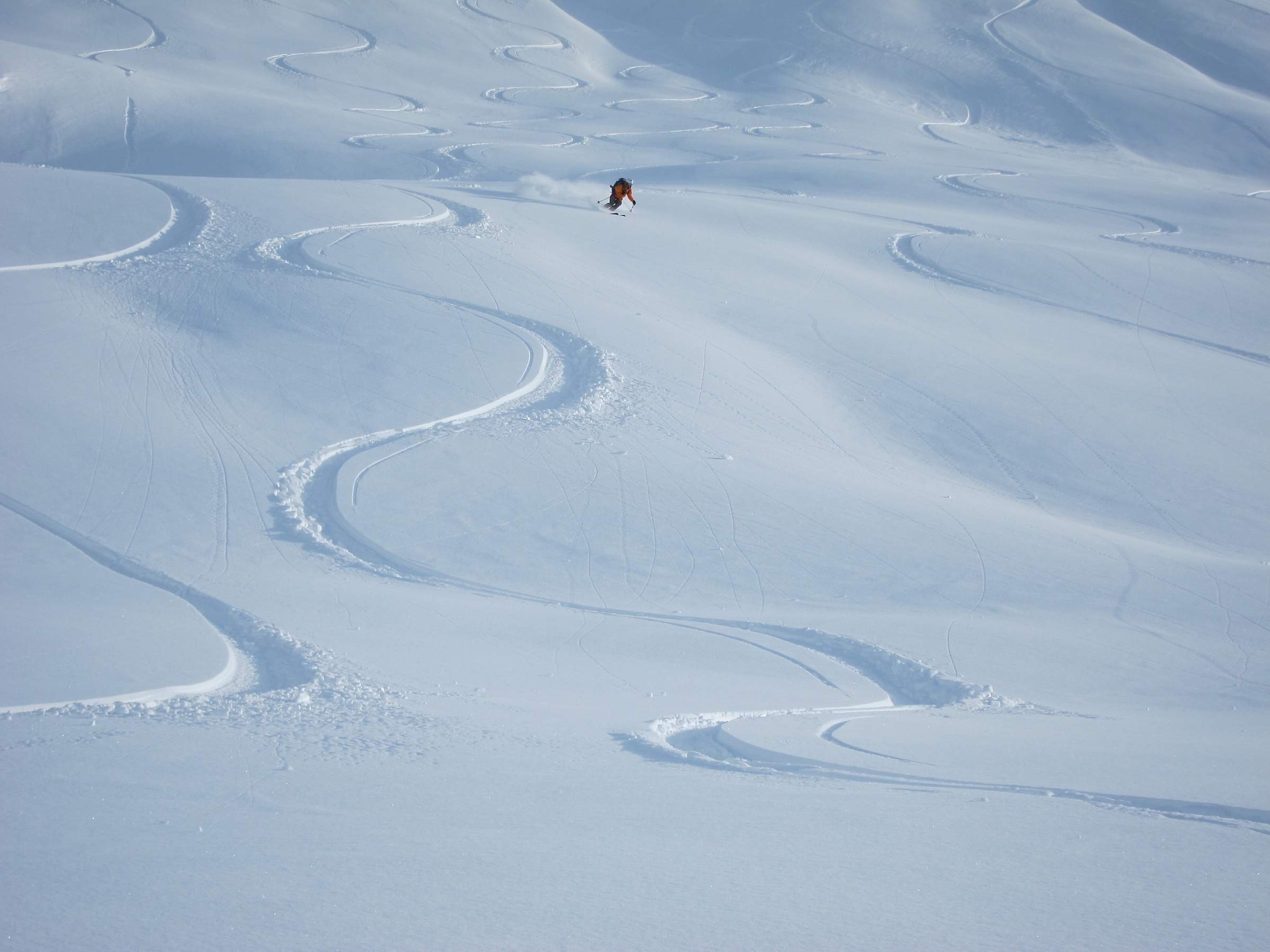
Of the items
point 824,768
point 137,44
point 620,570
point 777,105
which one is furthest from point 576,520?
point 777,105

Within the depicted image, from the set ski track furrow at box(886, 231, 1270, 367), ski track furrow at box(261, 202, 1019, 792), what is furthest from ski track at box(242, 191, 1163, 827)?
ski track furrow at box(886, 231, 1270, 367)

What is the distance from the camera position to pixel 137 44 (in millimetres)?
31938

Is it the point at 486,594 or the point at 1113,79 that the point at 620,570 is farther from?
the point at 1113,79

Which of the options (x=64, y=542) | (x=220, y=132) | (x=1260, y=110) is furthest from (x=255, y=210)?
(x=1260, y=110)

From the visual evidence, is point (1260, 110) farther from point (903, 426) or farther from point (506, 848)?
point (506, 848)

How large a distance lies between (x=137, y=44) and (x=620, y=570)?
102 feet

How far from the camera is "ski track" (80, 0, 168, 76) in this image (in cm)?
2958

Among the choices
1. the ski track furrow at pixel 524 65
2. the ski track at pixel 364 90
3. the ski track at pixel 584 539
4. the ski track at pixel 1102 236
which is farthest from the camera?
the ski track furrow at pixel 524 65

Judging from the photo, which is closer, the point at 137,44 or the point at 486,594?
the point at 486,594

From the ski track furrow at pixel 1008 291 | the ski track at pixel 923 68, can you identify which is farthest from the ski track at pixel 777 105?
the ski track furrow at pixel 1008 291

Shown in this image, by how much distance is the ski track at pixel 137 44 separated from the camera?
29578 millimetres

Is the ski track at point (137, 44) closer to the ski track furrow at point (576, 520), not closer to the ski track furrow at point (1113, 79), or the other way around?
the ski track furrow at point (576, 520)

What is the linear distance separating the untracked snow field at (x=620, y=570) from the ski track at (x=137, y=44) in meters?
9.78

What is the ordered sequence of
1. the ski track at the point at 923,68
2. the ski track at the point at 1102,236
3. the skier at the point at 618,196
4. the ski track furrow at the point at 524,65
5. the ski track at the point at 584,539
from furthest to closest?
the ski track at the point at 923,68, the ski track furrow at the point at 524,65, the skier at the point at 618,196, the ski track at the point at 1102,236, the ski track at the point at 584,539
